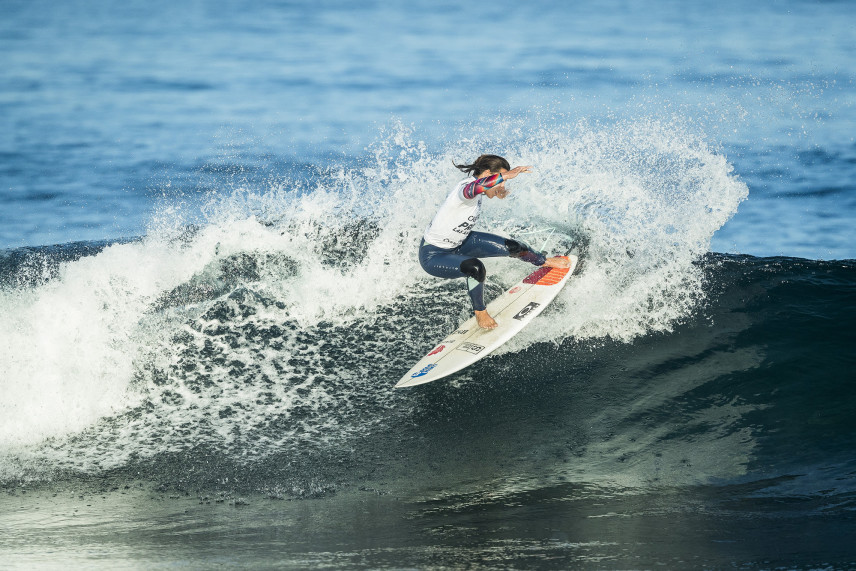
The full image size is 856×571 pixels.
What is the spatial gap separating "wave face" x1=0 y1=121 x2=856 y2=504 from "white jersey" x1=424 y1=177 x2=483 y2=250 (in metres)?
0.98

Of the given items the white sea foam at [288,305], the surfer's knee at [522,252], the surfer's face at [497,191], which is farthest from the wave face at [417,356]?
the surfer's face at [497,191]

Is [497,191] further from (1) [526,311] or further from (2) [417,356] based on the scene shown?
(2) [417,356]

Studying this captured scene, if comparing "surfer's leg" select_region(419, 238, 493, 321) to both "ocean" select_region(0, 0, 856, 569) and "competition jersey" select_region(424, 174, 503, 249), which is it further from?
"ocean" select_region(0, 0, 856, 569)

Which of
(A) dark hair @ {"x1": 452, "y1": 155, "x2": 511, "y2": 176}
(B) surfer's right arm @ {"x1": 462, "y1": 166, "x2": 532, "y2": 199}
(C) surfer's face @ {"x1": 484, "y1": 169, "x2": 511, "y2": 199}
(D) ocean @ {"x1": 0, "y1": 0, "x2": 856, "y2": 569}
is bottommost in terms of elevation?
(D) ocean @ {"x1": 0, "y1": 0, "x2": 856, "y2": 569}

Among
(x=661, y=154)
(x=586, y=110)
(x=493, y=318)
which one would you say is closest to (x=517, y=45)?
(x=586, y=110)

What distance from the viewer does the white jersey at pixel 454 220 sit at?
24.8 feet

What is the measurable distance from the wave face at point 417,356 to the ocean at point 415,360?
27mm

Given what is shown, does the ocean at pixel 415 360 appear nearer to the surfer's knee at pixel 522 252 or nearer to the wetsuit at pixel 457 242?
the surfer's knee at pixel 522 252

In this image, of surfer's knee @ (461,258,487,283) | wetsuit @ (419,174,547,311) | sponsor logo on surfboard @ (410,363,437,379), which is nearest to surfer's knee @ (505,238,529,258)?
wetsuit @ (419,174,547,311)

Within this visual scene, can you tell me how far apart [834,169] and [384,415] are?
1151cm

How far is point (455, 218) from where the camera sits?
25.0 ft

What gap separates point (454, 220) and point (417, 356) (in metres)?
1.30

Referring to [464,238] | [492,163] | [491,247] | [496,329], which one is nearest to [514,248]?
[491,247]

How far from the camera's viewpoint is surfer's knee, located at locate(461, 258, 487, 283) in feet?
24.9
